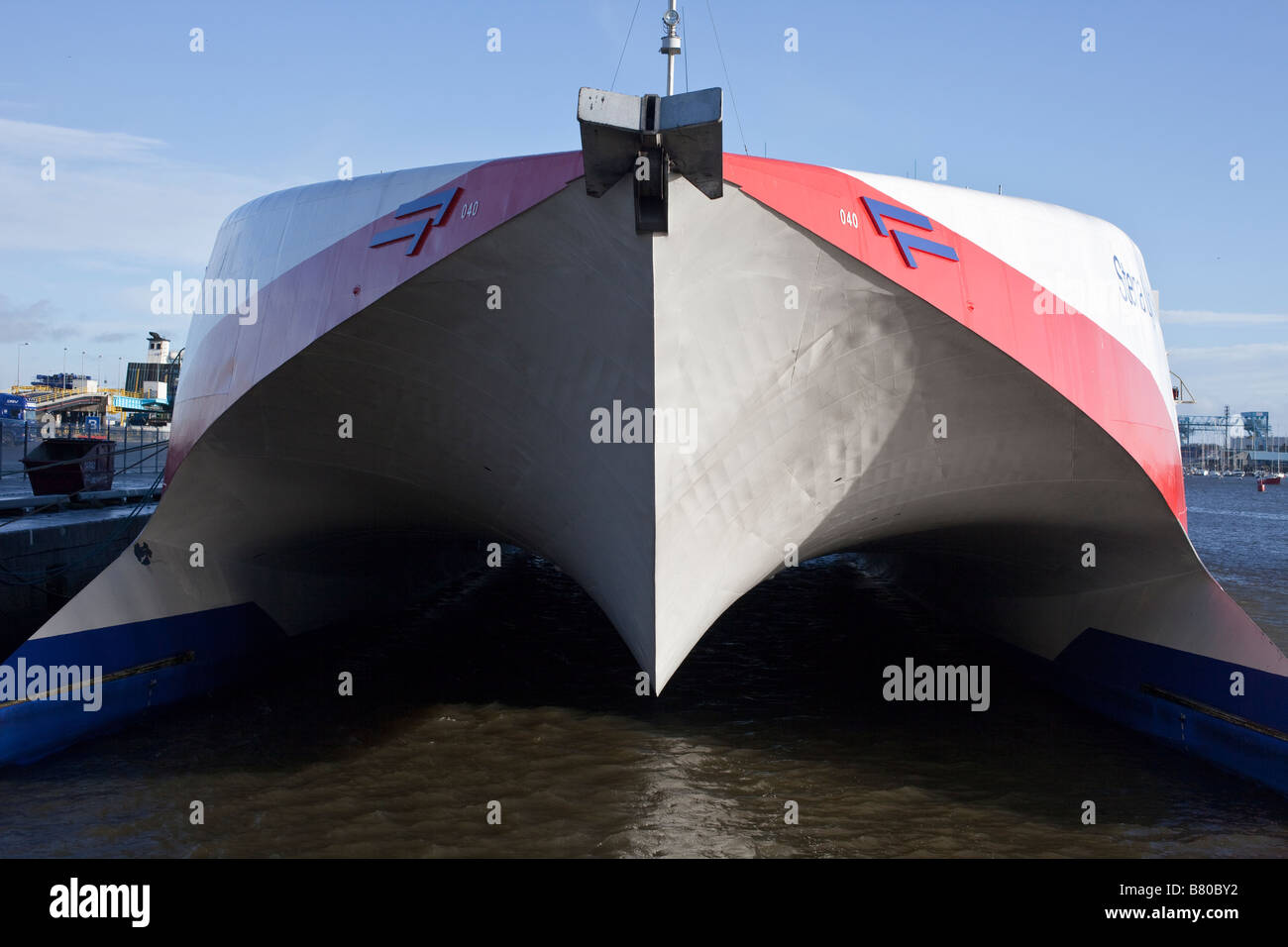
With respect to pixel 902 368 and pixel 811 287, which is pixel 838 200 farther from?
pixel 902 368

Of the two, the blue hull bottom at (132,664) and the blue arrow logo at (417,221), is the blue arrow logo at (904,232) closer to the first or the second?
the blue arrow logo at (417,221)

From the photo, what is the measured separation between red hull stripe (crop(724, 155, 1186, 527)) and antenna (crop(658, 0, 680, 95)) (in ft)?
4.48

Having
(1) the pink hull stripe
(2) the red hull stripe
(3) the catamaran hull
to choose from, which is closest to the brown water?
(3) the catamaran hull

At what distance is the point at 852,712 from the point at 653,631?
4244mm

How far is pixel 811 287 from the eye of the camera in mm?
7750

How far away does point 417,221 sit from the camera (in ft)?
26.6

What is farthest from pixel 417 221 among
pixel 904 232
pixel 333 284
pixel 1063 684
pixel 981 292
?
pixel 1063 684

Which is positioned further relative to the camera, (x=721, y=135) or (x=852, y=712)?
(x=852, y=712)

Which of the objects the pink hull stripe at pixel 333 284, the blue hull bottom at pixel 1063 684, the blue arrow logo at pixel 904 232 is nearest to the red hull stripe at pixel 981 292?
the blue arrow logo at pixel 904 232

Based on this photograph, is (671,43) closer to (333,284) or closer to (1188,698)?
(333,284)

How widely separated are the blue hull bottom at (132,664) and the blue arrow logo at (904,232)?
9077mm

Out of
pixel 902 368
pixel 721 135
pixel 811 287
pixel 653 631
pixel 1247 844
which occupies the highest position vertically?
pixel 721 135
